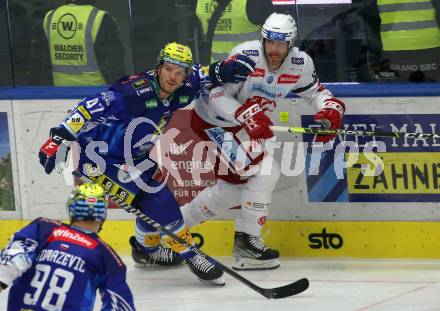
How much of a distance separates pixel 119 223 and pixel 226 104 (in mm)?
1038

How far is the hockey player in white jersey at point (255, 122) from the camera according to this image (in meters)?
5.83

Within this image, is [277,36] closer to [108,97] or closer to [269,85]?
[269,85]

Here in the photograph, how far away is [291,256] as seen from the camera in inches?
250

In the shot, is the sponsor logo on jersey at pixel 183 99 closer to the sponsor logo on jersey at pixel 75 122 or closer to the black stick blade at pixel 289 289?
the sponsor logo on jersey at pixel 75 122

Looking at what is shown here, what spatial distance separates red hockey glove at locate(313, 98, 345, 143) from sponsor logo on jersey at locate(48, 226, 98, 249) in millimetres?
2086

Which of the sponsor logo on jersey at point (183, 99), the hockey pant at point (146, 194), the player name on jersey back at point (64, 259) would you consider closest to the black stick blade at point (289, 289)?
the hockey pant at point (146, 194)

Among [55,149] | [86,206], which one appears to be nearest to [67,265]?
[86,206]

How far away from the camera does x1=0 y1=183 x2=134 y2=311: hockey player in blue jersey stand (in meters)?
3.88

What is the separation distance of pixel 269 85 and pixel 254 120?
0.27 meters

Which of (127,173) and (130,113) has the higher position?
(130,113)

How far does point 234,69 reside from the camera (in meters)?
5.78

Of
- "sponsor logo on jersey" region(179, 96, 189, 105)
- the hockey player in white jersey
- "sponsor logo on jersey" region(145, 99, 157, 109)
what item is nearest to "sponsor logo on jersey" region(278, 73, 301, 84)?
the hockey player in white jersey

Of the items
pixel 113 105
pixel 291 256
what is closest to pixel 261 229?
pixel 291 256

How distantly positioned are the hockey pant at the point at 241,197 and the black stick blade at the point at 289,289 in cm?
66
